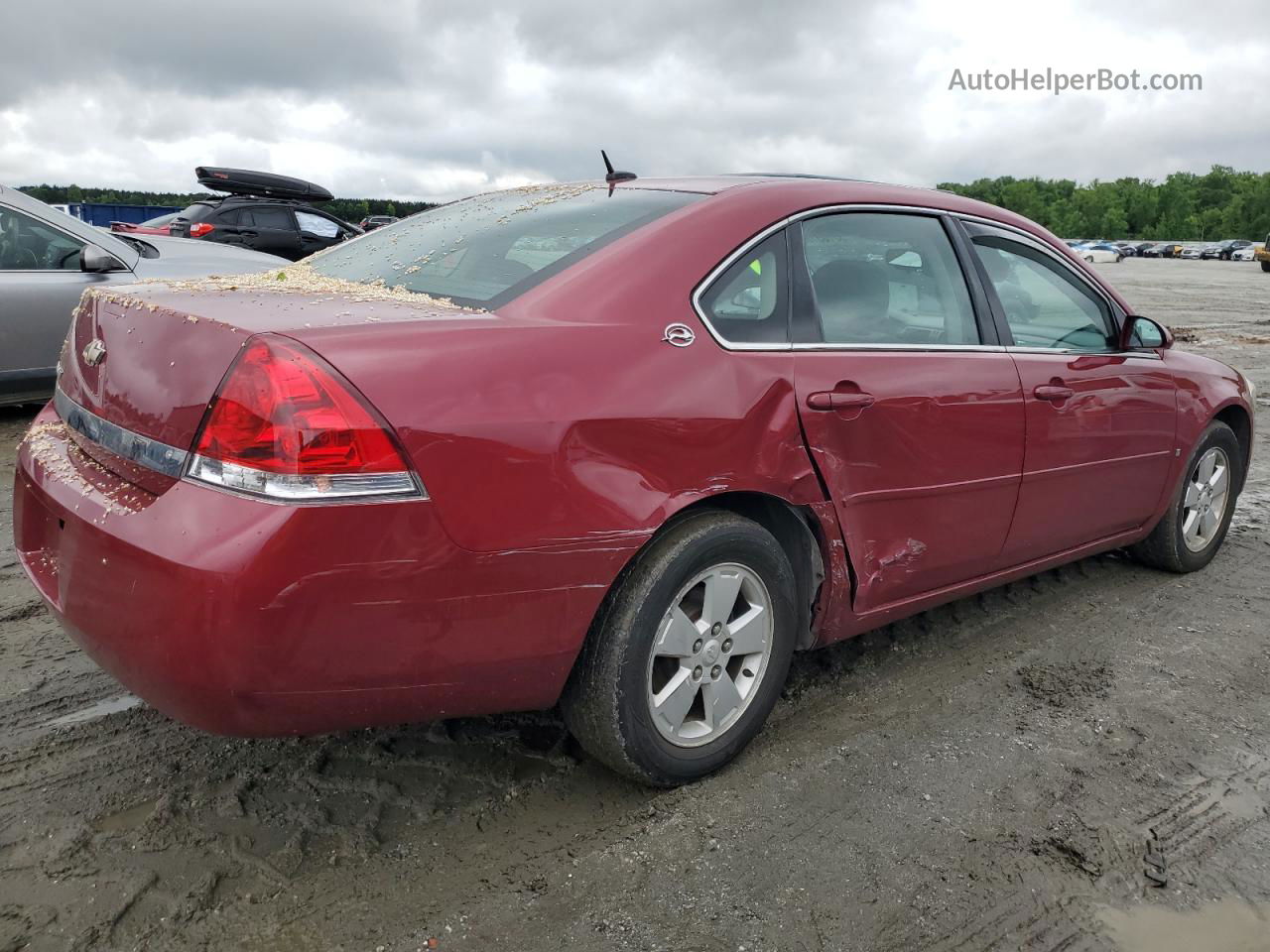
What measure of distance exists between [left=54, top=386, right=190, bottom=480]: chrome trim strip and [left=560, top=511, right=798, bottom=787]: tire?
0.98m

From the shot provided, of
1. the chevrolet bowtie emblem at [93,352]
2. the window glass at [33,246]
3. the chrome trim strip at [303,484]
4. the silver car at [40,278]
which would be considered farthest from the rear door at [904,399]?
the window glass at [33,246]

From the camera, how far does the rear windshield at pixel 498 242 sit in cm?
257

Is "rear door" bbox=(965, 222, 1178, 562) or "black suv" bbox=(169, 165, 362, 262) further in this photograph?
"black suv" bbox=(169, 165, 362, 262)

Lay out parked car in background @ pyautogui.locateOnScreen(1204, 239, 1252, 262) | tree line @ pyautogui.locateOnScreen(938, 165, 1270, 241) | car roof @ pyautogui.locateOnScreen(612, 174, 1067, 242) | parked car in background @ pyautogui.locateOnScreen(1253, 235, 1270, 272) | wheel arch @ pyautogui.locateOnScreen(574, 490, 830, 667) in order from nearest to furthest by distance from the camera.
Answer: wheel arch @ pyautogui.locateOnScreen(574, 490, 830, 667), car roof @ pyautogui.locateOnScreen(612, 174, 1067, 242), parked car in background @ pyautogui.locateOnScreen(1253, 235, 1270, 272), parked car in background @ pyautogui.locateOnScreen(1204, 239, 1252, 262), tree line @ pyautogui.locateOnScreen(938, 165, 1270, 241)

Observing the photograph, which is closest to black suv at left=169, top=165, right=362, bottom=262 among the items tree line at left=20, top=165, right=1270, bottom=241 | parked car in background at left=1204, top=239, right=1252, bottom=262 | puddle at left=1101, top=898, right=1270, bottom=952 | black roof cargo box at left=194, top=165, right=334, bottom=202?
black roof cargo box at left=194, top=165, right=334, bottom=202

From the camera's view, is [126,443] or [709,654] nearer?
[126,443]

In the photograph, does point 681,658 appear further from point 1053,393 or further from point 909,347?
point 1053,393

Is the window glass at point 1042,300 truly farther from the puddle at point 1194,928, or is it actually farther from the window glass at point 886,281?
the puddle at point 1194,928

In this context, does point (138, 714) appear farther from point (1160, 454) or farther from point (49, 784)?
point (1160, 454)

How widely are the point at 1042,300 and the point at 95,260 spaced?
5475mm

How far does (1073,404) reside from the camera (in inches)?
138

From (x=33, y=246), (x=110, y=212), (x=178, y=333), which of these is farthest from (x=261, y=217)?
(x=110, y=212)

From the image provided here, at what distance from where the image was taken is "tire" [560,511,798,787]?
2.35 m

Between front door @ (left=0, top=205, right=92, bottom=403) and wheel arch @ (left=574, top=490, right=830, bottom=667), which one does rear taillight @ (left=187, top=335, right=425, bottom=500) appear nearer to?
wheel arch @ (left=574, top=490, right=830, bottom=667)
